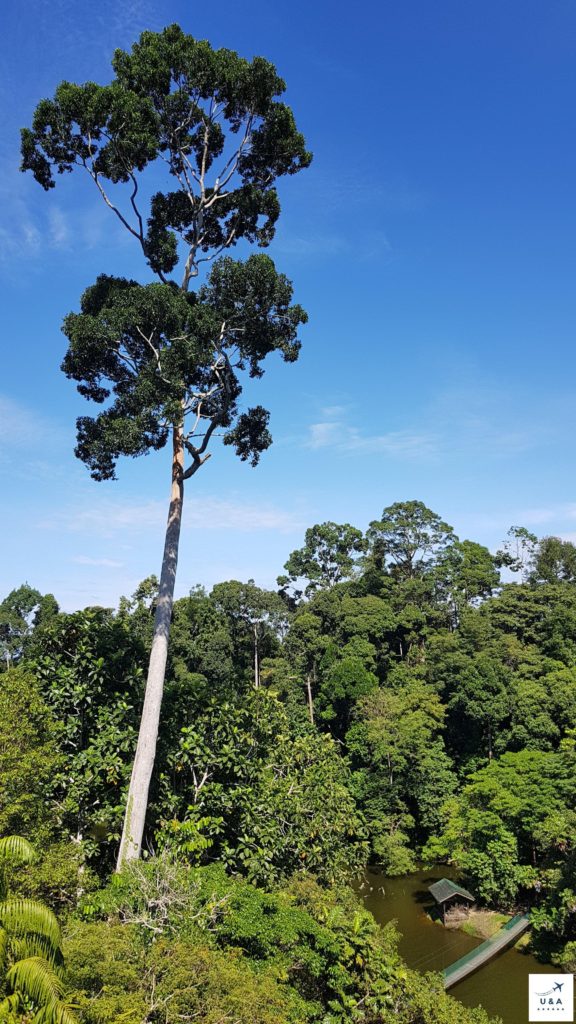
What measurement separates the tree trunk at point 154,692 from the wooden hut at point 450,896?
11.5 meters

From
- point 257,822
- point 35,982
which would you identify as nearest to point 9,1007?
point 35,982

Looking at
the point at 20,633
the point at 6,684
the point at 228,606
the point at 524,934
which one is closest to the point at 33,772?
the point at 6,684

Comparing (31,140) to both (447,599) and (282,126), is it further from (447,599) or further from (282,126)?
(447,599)

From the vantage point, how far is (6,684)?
325 inches

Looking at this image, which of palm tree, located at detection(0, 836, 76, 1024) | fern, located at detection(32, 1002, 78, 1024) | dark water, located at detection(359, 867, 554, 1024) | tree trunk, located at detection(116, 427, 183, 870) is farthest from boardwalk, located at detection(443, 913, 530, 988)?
fern, located at detection(32, 1002, 78, 1024)

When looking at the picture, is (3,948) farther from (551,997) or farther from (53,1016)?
(551,997)

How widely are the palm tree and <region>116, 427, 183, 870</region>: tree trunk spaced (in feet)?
8.58

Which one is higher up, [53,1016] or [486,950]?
[53,1016]

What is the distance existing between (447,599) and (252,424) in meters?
30.5

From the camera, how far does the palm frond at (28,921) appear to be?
438 cm

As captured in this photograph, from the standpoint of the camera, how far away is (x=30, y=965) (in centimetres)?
401

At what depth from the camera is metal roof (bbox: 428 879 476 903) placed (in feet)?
49.9

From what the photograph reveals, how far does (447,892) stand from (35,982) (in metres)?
14.7

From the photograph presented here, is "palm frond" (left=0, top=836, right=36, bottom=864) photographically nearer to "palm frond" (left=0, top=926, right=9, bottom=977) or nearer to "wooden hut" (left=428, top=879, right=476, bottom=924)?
"palm frond" (left=0, top=926, right=9, bottom=977)
